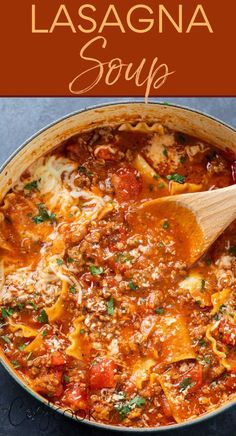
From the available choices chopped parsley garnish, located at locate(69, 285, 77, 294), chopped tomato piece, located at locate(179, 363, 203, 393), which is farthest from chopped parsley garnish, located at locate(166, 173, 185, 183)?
chopped tomato piece, located at locate(179, 363, 203, 393)

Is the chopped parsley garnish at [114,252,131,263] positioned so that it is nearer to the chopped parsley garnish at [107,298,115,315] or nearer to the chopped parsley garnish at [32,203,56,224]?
the chopped parsley garnish at [107,298,115,315]

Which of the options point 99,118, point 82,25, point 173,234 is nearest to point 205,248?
point 173,234

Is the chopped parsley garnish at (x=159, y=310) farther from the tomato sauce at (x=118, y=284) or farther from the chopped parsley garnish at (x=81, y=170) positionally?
the chopped parsley garnish at (x=81, y=170)

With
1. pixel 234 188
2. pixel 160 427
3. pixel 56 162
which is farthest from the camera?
pixel 56 162

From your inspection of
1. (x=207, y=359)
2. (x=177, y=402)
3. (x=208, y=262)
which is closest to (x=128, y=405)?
(x=177, y=402)

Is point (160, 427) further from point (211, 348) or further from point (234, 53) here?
point (234, 53)

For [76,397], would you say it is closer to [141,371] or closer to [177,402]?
[141,371]
